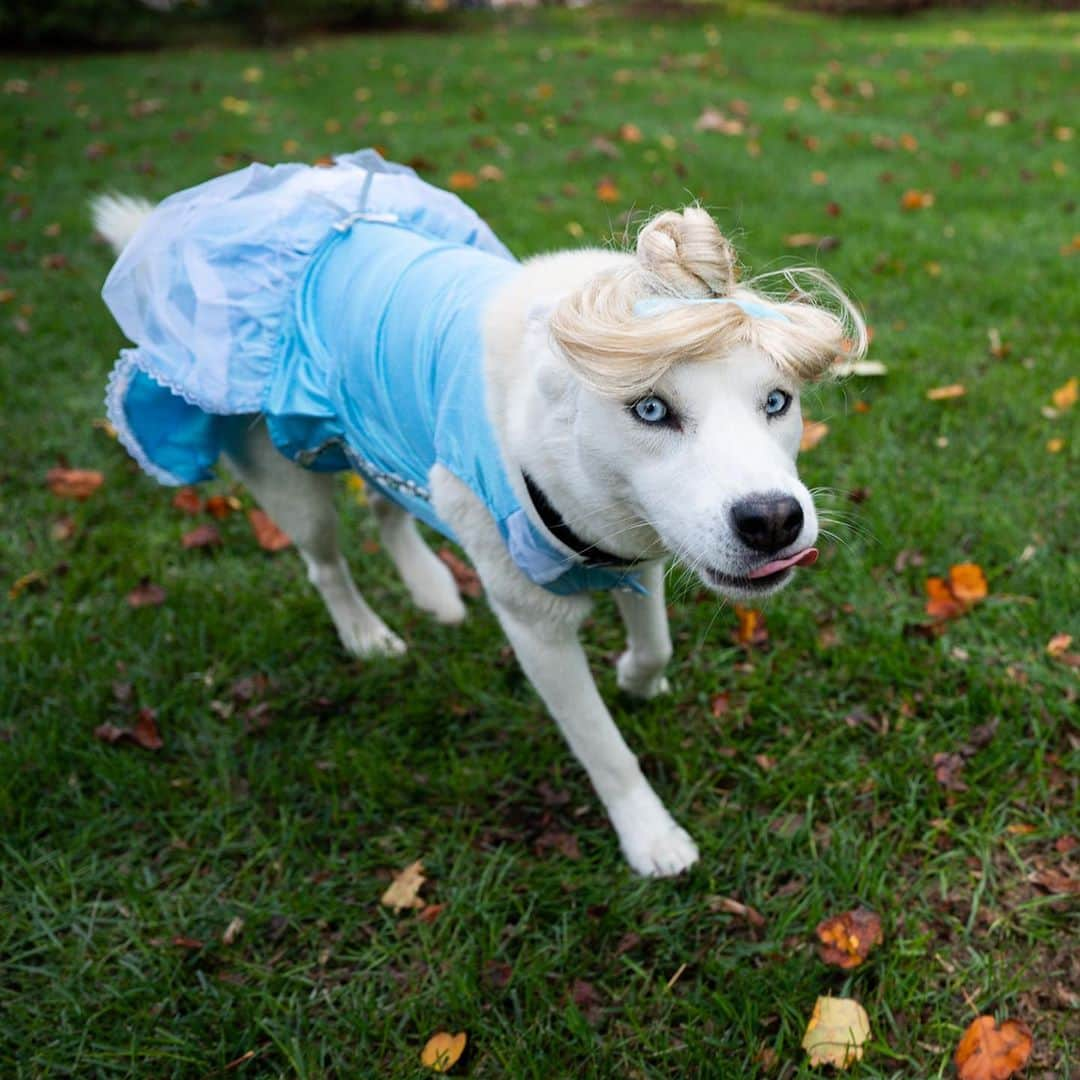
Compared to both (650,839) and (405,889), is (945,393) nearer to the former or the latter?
(650,839)

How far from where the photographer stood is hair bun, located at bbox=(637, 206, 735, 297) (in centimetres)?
151

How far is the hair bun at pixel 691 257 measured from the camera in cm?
151

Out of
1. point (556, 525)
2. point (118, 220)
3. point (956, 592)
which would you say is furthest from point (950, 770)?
point (118, 220)

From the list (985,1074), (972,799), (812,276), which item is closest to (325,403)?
(812,276)

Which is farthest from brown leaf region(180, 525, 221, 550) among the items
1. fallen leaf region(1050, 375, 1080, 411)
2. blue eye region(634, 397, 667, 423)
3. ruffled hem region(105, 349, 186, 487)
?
fallen leaf region(1050, 375, 1080, 411)

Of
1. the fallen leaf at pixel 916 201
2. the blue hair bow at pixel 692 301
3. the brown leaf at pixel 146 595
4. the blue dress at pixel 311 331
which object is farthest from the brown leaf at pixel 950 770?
the fallen leaf at pixel 916 201

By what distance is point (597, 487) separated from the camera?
5.35 feet

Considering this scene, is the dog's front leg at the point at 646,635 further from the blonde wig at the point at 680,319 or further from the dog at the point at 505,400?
the blonde wig at the point at 680,319

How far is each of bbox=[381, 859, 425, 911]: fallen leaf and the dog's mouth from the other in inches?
45.4

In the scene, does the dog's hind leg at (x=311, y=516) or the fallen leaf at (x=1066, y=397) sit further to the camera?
the fallen leaf at (x=1066, y=397)

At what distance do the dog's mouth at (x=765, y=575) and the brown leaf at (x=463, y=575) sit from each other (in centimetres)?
158

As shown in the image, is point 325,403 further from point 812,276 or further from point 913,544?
point 913,544

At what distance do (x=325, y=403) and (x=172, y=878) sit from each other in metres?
1.22

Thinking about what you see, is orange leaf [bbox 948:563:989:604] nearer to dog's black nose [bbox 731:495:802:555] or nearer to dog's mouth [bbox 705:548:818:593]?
dog's mouth [bbox 705:548:818:593]
